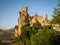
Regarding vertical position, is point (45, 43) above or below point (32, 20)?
below

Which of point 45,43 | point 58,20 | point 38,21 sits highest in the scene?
point 38,21

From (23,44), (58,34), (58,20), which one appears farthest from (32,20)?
(58,20)

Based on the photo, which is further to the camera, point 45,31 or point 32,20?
point 32,20

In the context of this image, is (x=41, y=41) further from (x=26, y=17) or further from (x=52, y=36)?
(x=26, y=17)

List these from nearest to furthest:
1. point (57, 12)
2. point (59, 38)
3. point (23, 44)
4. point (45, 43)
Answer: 1. point (57, 12)
2. point (45, 43)
3. point (59, 38)
4. point (23, 44)

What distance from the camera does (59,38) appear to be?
37750 millimetres

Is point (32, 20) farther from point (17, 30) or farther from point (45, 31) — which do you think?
point (45, 31)

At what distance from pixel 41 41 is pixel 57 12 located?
→ 11.2 metres

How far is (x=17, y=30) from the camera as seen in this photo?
374 feet

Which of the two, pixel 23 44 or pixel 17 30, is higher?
pixel 17 30

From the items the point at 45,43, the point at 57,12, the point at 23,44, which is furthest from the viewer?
the point at 23,44

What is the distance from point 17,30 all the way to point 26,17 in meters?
8.01

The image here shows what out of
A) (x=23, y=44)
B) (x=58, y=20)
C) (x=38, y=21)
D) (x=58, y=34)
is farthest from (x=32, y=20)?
(x=58, y=20)

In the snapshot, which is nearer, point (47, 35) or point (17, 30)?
point (47, 35)
